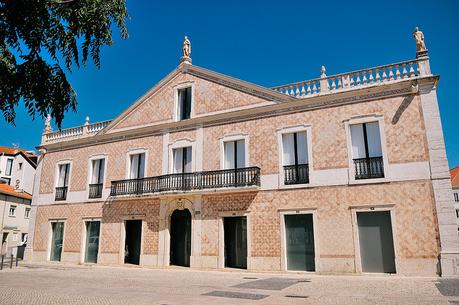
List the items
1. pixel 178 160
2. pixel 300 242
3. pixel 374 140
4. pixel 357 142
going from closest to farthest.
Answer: pixel 374 140
pixel 357 142
pixel 300 242
pixel 178 160

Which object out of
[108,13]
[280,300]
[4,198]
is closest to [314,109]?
[280,300]

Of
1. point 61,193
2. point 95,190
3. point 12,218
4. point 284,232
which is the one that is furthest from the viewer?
point 12,218

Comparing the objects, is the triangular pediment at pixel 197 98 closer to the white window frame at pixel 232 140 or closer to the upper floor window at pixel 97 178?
the white window frame at pixel 232 140

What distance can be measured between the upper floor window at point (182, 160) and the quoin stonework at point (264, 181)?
60mm

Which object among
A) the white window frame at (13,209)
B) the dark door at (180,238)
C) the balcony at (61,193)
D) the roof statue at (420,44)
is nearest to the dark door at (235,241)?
the dark door at (180,238)

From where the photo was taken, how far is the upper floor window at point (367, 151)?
1395 cm

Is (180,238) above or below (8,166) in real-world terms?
below

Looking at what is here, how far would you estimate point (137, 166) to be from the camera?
1970 cm

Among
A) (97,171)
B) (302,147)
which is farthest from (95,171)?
(302,147)

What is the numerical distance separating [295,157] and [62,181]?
14.9 metres

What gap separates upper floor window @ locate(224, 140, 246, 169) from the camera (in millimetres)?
16828

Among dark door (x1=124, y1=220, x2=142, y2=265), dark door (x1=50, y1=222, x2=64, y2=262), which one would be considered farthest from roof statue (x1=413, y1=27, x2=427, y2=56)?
dark door (x1=50, y1=222, x2=64, y2=262)

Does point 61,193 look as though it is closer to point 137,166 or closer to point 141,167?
point 137,166

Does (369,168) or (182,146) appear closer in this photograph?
(369,168)
